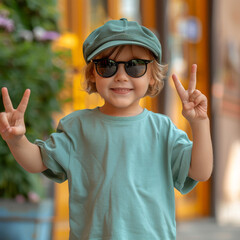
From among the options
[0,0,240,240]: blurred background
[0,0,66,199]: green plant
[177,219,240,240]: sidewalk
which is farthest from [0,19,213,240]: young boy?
[177,219,240,240]: sidewalk

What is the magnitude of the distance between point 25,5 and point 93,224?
8.61ft

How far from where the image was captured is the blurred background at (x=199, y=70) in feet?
16.5

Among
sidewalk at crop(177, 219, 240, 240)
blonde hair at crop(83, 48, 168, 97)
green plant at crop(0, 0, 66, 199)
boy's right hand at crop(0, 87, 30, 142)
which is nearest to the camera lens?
boy's right hand at crop(0, 87, 30, 142)

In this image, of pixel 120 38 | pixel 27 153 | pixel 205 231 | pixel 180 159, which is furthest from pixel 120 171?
pixel 205 231

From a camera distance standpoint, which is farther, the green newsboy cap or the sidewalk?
the sidewalk

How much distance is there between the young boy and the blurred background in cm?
254

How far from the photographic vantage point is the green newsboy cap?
4.35 feet

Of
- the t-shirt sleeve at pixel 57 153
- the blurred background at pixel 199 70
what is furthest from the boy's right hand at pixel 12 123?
the blurred background at pixel 199 70

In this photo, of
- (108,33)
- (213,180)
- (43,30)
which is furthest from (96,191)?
(213,180)

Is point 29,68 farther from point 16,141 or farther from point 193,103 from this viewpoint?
point 193,103

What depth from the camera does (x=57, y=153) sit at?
138 centimetres

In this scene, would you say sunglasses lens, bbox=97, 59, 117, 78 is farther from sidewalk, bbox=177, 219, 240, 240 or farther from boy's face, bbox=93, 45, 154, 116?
sidewalk, bbox=177, 219, 240, 240

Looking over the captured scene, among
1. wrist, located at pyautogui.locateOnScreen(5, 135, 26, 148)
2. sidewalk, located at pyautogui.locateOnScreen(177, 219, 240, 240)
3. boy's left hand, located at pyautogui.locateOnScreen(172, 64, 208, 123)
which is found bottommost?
sidewalk, located at pyautogui.locateOnScreen(177, 219, 240, 240)

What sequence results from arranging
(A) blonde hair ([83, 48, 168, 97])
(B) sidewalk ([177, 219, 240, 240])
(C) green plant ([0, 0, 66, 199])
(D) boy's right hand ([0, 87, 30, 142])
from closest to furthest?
(D) boy's right hand ([0, 87, 30, 142])
(A) blonde hair ([83, 48, 168, 97])
(C) green plant ([0, 0, 66, 199])
(B) sidewalk ([177, 219, 240, 240])
